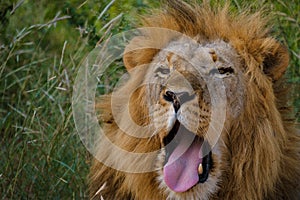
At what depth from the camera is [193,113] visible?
9.68 feet

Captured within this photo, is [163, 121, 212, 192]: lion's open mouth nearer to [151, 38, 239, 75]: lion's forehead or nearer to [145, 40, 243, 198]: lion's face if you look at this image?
[145, 40, 243, 198]: lion's face

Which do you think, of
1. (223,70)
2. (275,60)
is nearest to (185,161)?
(223,70)

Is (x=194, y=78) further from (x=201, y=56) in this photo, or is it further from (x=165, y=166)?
(x=165, y=166)

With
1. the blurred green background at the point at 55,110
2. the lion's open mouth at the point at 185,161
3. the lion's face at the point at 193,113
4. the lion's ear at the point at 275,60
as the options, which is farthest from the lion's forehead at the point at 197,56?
the blurred green background at the point at 55,110

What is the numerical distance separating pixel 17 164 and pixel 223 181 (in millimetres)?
1543

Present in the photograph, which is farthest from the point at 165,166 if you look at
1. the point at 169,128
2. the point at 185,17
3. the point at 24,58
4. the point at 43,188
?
the point at 24,58

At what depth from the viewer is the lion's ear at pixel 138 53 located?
11.1 ft

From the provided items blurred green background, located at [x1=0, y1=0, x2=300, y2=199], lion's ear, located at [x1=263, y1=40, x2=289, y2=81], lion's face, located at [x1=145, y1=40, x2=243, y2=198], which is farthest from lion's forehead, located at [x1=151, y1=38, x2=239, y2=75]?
blurred green background, located at [x1=0, y1=0, x2=300, y2=199]

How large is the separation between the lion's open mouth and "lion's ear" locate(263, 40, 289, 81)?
0.46 meters

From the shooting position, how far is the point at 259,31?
129 inches

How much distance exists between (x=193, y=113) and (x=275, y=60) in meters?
0.51

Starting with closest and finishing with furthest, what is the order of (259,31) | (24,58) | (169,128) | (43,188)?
1. (169,128)
2. (259,31)
3. (43,188)
4. (24,58)

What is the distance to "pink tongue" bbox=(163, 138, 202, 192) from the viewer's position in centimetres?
304

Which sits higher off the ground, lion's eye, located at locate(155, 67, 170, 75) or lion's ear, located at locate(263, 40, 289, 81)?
lion's ear, located at locate(263, 40, 289, 81)
